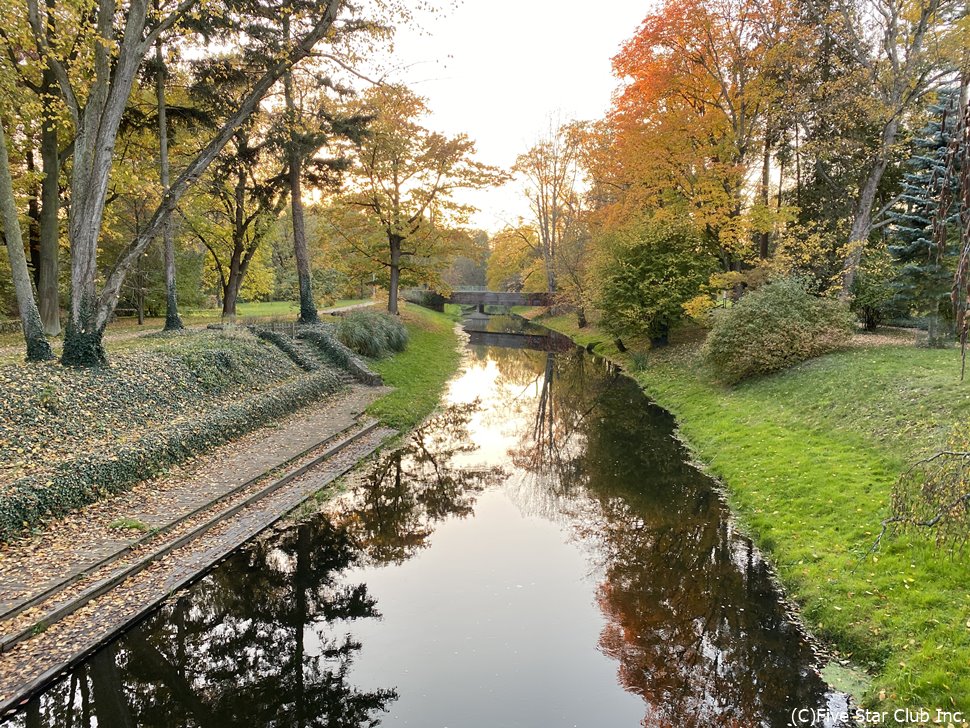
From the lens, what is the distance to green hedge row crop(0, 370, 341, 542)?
7.39 metres

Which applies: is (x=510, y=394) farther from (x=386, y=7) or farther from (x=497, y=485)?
(x=386, y=7)

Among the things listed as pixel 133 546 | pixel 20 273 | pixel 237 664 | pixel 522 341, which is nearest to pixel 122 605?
pixel 133 546

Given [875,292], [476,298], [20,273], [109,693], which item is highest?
[20,273]

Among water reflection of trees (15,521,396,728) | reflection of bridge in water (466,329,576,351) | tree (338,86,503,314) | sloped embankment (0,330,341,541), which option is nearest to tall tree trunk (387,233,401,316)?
tree (338,86,503,314)

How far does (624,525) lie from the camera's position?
31.8ft

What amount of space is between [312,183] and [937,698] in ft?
70.0

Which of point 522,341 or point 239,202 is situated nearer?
point 239,202

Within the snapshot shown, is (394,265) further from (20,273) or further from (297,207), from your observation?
(20,273)

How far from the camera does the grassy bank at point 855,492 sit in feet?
18.9

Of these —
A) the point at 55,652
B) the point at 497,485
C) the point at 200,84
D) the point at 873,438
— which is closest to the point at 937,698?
the point at 873,438

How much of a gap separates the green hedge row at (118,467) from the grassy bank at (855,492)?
10.0 m

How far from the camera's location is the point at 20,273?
36.0 feet

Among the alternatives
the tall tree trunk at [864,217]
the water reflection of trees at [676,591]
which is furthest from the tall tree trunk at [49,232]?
the tall tree trunk at [864,217]

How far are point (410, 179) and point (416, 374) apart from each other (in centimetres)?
1131
